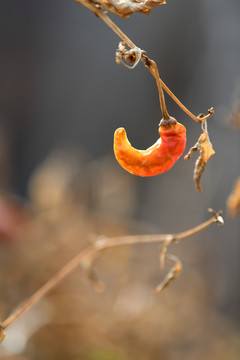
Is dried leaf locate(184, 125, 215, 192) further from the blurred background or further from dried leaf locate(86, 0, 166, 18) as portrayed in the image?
the blurred background

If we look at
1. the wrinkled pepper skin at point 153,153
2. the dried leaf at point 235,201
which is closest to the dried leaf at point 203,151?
the wrinkled pepper skin at point 153,153

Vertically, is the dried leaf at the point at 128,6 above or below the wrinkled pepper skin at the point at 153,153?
above

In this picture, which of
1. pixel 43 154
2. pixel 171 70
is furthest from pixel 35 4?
pixel 171 70

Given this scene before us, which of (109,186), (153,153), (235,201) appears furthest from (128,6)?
(109,186)

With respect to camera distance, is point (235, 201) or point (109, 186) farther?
point (109, 186)

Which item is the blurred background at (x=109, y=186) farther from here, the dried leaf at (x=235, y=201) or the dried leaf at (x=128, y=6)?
the dried leaf at (x=128, y=6)

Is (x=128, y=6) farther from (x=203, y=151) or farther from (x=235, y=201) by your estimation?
(x=235, y=201)

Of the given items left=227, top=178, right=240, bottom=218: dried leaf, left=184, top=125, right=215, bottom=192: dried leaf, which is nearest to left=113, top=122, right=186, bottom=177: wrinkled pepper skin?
left=184, top=125, right=215, bottom=192: dried leaf

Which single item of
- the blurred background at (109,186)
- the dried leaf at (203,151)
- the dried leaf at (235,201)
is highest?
the blurred background at (109,186)
